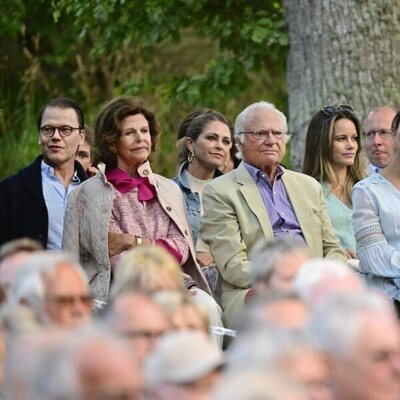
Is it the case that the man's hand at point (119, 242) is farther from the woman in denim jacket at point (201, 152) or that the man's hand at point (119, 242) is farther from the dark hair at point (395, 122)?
the dark hair at point (395, 122)

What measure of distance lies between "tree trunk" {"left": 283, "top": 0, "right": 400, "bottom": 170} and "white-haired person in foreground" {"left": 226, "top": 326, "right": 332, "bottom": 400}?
9.07 meters

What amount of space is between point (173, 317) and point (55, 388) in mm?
1426

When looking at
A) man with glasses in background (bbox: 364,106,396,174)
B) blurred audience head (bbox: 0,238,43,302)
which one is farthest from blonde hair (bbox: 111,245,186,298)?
man with glasses in background (bbox: 364,106,396,174)

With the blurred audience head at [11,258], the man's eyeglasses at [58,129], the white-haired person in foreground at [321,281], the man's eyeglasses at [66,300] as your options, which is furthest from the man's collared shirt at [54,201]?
the man's eyeglasses at [66,300]

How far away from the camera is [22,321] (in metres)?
Answer: 5.99

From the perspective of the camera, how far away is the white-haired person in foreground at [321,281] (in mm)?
6176

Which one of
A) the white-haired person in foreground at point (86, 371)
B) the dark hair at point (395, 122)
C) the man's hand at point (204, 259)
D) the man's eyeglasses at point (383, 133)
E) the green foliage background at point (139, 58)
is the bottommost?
the man's hand at point (204, 259)

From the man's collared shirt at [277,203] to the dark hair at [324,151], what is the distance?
0.93m

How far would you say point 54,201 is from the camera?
33.6 feet

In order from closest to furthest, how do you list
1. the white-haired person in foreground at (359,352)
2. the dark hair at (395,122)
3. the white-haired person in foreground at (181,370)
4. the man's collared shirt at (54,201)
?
the white-haired person in foreground at (181,370)
the white-haired person in foreground at (359,352)
the man's collared shirt at (54,201)
the dark hair at (395,122)

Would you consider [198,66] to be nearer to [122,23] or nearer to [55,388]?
[122,23]

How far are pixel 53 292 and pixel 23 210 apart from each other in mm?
3904

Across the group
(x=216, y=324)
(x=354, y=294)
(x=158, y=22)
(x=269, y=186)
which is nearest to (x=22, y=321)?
(x=354, y=294)

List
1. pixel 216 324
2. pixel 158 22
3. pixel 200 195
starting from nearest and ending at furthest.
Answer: pixel 216 324 → pixel 200 195 → pixel 158 22
